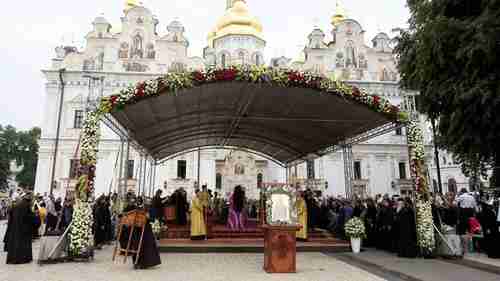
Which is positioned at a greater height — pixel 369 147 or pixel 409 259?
pixel 369 147

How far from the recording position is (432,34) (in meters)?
12.1

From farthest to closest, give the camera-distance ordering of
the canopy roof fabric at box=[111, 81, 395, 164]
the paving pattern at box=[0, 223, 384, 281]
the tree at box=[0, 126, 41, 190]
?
the tree at box=[0, 126, 41, 190], the canopy roof fabric at box=[111, 81, 395, 164], the paving pattern at box=[0, 223, 384, 281]

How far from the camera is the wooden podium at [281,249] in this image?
24.9 ft

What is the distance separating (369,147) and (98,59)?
25567mm

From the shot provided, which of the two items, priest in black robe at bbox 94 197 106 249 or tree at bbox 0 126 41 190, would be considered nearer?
priest in black robe at bbox 94 197 106 249

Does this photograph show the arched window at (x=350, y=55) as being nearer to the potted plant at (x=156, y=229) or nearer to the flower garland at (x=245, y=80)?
the flower garland at (x=245, y=80)

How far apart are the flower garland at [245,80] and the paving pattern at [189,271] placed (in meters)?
3.95

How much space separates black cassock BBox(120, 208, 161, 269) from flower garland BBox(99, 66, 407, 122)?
3357 millimetres

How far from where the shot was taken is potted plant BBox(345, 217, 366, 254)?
10.5 meters

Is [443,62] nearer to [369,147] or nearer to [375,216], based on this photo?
[375,216]

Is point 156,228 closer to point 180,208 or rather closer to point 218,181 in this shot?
point 180,208

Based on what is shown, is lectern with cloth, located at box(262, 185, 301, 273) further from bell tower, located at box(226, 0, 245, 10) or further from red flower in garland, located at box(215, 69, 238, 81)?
bell tower, located at box(226, 0, 245, 10)

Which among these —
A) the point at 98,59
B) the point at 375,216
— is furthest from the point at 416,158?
the point at 98,59

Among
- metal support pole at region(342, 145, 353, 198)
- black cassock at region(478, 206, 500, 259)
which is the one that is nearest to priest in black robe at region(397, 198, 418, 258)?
black cassock at region(478, 206, 500, 259)
